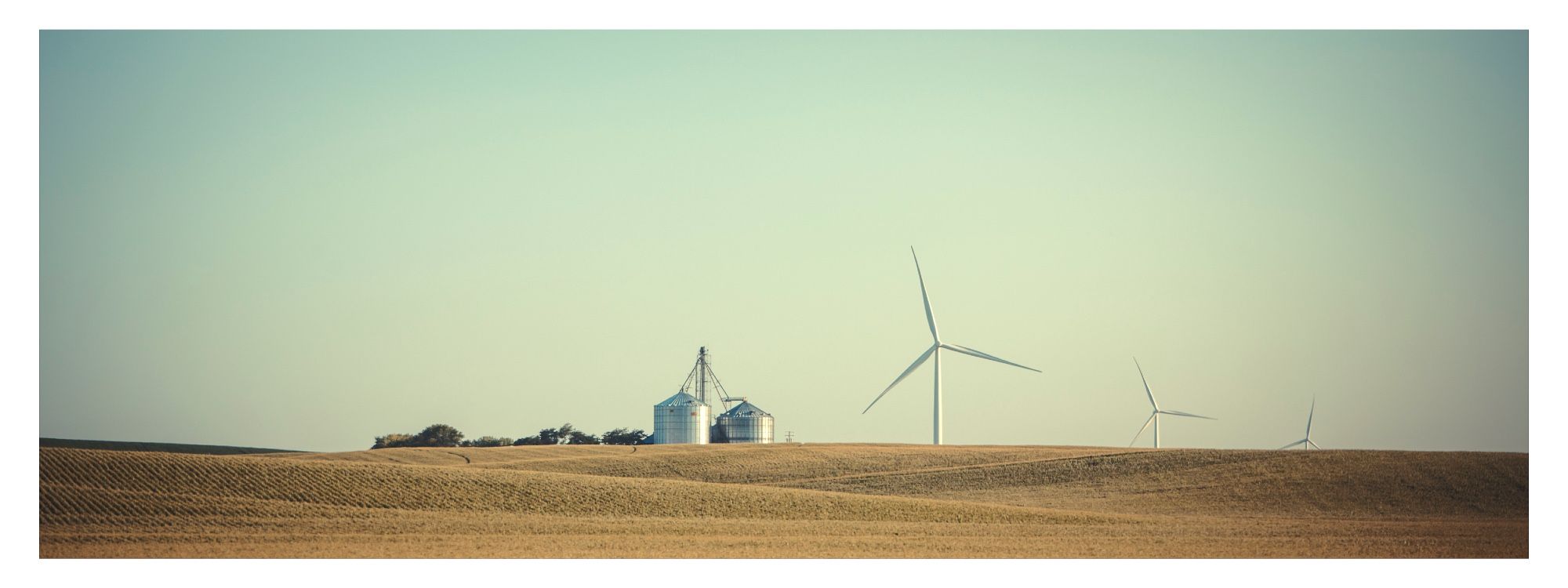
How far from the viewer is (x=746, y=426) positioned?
315 feet

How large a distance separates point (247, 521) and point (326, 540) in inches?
176

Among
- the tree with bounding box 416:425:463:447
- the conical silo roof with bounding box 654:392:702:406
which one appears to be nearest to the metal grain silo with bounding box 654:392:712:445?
the conical silo roof with bounding box 654:392:702:406

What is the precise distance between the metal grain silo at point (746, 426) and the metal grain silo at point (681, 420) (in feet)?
4.49

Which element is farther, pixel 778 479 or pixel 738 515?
pixel 778 479

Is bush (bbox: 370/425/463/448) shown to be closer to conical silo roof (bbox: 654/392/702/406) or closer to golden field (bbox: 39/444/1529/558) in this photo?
conical silo roof (bbox: 654/392/702/406)

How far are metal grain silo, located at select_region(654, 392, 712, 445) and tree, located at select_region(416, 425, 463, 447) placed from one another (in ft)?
62.2

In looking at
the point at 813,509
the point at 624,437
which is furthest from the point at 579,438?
the point at 813,509

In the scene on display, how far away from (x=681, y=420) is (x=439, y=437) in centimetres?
2263

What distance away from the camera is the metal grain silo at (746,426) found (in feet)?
315

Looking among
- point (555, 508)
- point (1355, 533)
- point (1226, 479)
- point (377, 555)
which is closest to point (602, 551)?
point (377, 555)

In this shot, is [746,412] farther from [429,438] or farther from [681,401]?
[429,438]

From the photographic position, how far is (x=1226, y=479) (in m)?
55.2

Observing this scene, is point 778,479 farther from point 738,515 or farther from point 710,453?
point 738,515

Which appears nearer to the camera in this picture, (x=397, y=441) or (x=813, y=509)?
(x=813, y=509)
